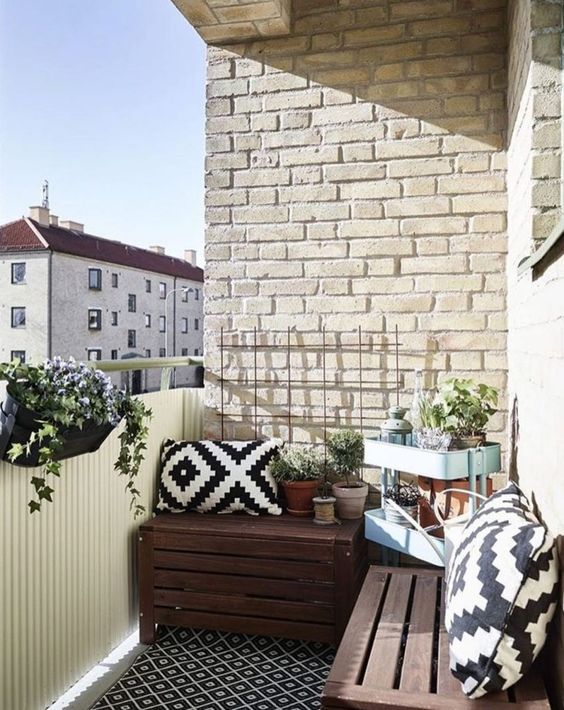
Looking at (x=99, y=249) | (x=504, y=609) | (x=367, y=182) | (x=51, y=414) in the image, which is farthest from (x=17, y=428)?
(x=99, y=249)

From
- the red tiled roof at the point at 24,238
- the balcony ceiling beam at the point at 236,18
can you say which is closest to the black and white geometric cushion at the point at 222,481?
the balcony ceiling beam at the point at 236,18

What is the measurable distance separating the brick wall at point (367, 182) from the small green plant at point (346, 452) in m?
0.21

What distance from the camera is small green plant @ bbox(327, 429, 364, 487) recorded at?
2826 mm

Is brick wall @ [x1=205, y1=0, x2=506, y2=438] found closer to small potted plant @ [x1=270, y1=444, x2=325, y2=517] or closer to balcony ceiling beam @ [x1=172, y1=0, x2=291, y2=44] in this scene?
balcony ceiling beam @ [x1=172, y1=0, x2=291, y2=44]

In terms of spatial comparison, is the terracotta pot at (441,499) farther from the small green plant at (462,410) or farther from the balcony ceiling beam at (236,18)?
the balcony ceiling beam at (236,18)

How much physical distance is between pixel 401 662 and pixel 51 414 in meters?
1.14

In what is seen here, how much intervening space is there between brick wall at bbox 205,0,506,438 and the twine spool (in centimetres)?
49

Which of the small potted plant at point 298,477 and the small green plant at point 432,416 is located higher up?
the small green plant at point 432,416

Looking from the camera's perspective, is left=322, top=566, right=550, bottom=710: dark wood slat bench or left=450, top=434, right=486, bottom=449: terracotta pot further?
left=450, top=434, right=486, bottom=449: terracotta pot

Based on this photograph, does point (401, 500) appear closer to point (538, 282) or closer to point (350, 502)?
point (350, 502)

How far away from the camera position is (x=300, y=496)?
2.84 m

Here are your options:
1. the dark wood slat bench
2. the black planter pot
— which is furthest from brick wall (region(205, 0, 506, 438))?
the black planter pot

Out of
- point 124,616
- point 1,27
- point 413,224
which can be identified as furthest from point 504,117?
point 124,616

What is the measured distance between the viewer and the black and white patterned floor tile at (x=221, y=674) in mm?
2225
